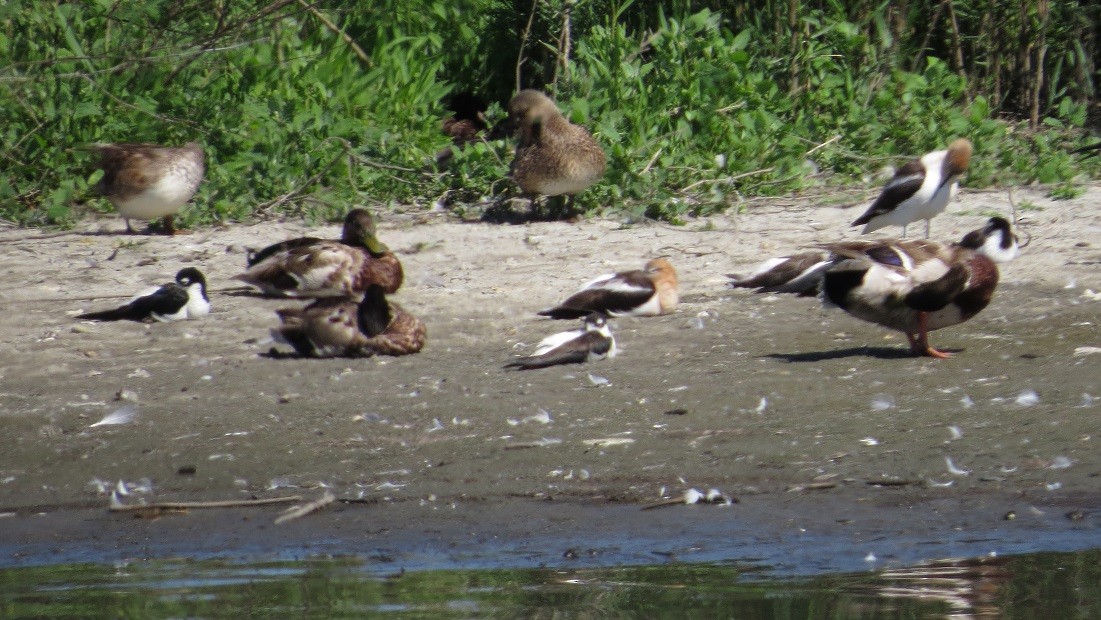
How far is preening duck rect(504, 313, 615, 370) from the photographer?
23.6 ft

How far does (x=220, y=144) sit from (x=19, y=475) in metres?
5.70

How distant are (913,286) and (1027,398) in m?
0.86

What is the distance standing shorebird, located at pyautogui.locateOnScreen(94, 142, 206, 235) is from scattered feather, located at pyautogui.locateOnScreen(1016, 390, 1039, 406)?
597 cm

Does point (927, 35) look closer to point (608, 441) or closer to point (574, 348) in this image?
point (574, 348)

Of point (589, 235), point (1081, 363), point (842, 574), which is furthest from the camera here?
point (589, 235)

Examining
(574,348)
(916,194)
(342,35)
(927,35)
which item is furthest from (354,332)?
(927,35)

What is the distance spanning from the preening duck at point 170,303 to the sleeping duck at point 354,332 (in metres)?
0.86

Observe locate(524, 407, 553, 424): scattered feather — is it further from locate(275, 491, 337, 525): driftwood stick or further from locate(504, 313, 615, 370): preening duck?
locate(275, 491, 337, 525): driftwood stick

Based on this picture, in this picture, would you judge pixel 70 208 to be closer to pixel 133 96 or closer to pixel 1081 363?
pixel 133 96

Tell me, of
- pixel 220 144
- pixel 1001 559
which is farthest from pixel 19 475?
pixel 220 144

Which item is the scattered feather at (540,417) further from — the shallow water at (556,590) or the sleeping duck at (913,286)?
the shallow water at (556,590)

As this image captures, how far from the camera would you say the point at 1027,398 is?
637 centimetres

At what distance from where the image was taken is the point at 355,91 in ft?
39.2

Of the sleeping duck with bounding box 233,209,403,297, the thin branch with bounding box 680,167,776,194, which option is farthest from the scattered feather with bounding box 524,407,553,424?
the thin branch with bounding box 680,167,776,194
